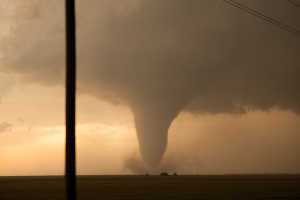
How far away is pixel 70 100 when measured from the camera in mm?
8531

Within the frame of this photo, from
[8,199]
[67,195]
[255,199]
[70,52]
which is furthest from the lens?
[8,199]

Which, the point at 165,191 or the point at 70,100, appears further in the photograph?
the point at 165,191

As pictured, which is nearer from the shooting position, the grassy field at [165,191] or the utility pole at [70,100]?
the utility pole at [70,100]

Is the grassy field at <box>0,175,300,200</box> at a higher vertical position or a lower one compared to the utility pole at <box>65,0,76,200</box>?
lower

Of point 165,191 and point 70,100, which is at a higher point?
point 70,100

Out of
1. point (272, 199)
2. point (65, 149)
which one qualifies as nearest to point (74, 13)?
point (65, 149)

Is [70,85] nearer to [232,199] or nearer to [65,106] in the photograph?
[65,106]

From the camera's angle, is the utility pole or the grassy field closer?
the utility pole

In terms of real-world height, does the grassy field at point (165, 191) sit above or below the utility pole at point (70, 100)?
below

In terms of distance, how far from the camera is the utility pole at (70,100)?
26.8 feet

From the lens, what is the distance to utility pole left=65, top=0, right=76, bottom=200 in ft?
26.8

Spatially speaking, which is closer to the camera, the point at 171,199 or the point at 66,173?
the point at 66,173

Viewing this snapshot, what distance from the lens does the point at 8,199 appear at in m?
33.5

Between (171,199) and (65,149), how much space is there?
24.4 meters
